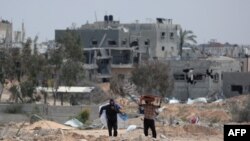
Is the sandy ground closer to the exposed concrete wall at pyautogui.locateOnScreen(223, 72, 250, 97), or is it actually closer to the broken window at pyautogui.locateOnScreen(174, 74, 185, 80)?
the broken window at pyautogui.locateOnScreen(174, 74, 185, 80)

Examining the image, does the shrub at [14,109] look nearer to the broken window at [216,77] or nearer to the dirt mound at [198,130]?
the dirt mound at [198,130]

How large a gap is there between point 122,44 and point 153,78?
1546cm

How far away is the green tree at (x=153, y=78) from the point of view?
46656mm

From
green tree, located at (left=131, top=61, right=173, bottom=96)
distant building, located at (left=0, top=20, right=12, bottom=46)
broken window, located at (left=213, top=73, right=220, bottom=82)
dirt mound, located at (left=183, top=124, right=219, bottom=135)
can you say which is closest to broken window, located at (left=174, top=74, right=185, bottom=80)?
broken window, located at (left=213, top=73, right=220, bottom=82)

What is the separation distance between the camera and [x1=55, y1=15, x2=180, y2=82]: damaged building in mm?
58344

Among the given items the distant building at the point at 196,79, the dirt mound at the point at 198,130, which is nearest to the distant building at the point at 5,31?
the distant building at the point at 196,79

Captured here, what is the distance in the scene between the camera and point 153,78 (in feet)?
155

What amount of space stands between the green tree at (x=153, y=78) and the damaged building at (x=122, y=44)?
7.57m

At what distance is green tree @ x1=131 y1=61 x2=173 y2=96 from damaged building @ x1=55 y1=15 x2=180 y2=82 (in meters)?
7.57

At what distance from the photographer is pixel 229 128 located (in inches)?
420

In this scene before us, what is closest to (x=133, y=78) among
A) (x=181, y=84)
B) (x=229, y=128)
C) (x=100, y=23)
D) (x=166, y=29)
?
(x=181, y=84)

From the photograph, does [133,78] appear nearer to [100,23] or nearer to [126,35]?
[126,35]

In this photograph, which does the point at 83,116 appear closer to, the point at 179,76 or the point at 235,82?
the point at 179,76

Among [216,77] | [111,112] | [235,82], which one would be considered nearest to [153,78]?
[216,77]
